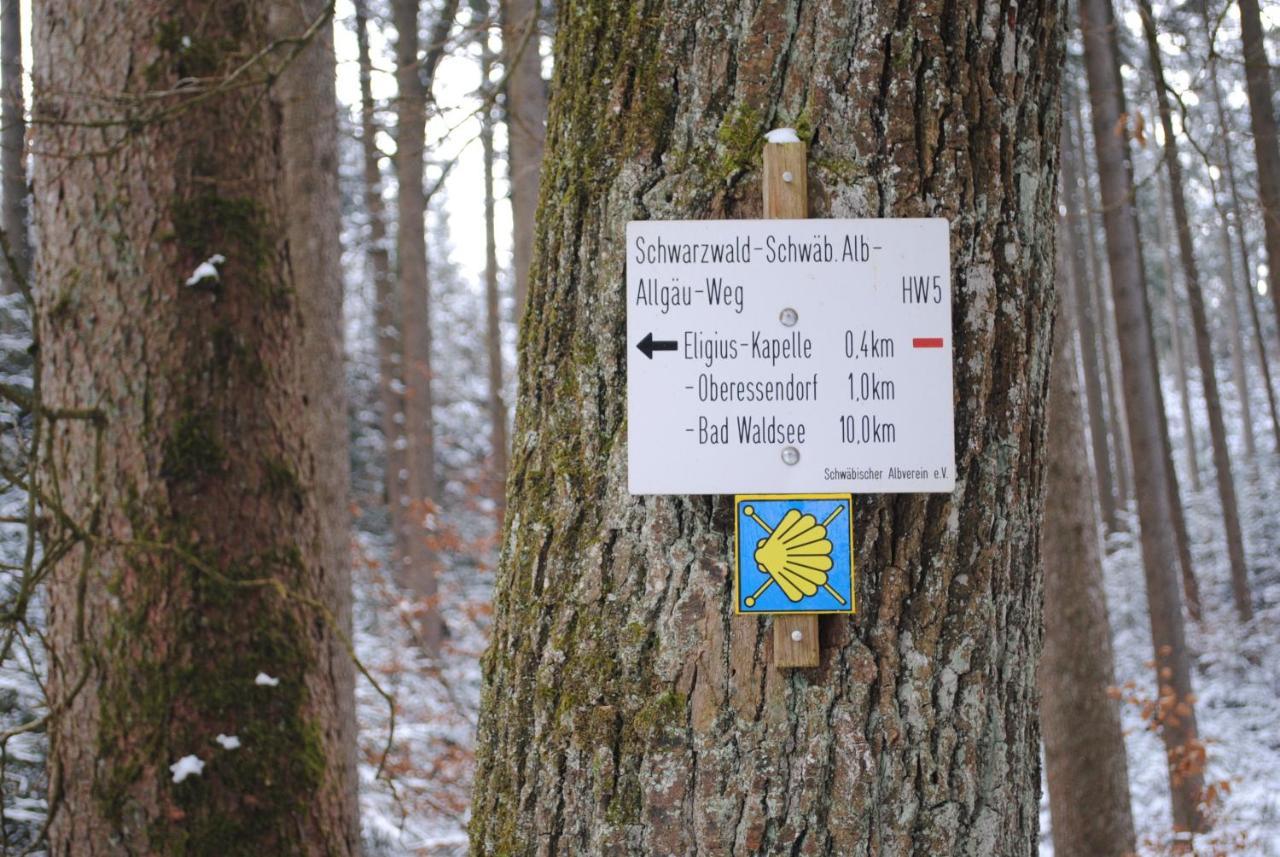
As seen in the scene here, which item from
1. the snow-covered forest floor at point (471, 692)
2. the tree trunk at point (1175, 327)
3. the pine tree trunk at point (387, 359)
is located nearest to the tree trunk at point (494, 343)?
the snow-covered forest floor at point (471, 692)

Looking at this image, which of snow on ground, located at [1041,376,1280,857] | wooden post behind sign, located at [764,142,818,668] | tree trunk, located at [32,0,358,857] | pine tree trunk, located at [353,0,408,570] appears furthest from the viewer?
pine tree trunk, located at [353,0,408,570]

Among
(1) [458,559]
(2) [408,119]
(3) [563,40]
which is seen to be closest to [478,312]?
(1) [458,559]

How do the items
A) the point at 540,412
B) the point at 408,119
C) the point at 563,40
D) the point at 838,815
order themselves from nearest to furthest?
1. the point at 838,815
2. the point at 540,412
3. the point at 563,40
4. the point at 408,119

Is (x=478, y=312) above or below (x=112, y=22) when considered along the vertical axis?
above

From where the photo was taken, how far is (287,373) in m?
3.67

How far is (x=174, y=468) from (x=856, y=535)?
8.75ft

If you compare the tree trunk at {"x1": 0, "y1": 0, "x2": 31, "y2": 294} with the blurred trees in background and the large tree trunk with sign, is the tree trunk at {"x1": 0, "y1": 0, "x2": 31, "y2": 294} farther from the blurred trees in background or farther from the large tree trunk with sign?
the large tree trunk with sign

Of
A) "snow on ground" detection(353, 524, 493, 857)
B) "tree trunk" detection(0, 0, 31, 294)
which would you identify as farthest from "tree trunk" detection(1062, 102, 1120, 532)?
"tree trunk" detection(0, 0, 31, 294)

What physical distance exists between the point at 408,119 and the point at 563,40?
282 cm

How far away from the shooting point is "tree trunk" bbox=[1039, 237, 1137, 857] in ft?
19.1

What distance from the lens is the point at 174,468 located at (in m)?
3.33

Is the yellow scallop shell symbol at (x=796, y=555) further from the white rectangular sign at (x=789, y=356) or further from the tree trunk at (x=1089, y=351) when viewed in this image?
the tree trunk at (x=1089, y=351)

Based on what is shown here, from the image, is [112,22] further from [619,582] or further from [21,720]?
[619,582]

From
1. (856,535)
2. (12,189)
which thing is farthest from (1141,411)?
(12,189)
